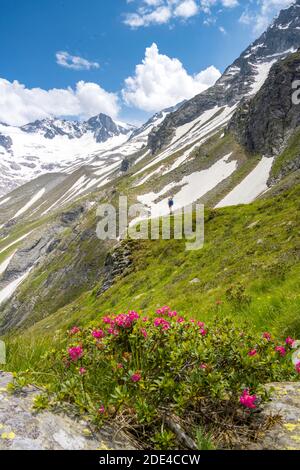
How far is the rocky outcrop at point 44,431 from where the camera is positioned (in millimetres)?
4186

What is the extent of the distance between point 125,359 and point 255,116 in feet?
408

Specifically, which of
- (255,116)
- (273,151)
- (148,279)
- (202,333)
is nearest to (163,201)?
(273,151)

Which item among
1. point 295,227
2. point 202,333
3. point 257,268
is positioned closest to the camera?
point 202,333

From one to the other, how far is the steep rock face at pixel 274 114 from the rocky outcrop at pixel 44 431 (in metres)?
108

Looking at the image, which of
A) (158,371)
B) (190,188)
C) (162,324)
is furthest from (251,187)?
(158,371)

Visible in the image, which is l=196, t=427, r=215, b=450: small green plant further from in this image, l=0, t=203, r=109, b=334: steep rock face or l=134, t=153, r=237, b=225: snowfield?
l=134, t=153, r=237, b=225: snowfield

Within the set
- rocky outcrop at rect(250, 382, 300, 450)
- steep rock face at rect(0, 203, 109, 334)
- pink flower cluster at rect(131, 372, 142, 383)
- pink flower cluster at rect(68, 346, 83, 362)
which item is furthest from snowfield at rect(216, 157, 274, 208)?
pink flower cluster at rect(131, 372, 142, 383)

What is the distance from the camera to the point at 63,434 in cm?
448

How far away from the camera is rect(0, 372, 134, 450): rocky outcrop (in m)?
4.19

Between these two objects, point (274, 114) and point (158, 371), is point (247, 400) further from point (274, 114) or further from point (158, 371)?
point (274, 114)

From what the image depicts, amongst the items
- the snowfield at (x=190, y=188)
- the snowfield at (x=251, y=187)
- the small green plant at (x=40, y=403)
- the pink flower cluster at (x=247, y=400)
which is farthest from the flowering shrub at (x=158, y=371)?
the snowfield at (x=190, y=188)

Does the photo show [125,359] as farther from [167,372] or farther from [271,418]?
[271,418]

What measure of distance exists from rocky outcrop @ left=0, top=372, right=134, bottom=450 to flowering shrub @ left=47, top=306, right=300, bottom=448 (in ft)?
0.81

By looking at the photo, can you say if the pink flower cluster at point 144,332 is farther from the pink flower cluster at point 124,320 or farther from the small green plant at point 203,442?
the small green plant at point 203,442
